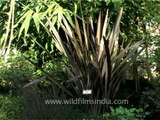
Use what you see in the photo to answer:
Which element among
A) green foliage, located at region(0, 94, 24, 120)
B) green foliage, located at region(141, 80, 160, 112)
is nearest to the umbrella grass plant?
green foliage, located at region(141, 80, 160, 112)

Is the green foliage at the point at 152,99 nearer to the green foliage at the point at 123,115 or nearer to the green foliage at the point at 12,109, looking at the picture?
the green foliage at the point at 123,115

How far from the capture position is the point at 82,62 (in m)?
4.27

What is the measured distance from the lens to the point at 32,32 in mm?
5754

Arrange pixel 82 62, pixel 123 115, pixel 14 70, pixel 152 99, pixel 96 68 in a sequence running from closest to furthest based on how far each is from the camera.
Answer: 1. pixel 123 115
2. pixel 152 99
3. pixel 96 68
4. pixel 82 62
5. pixel 14 70

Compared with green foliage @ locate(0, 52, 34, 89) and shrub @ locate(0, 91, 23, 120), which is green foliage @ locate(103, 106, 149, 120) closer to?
shrub @ locate(0, 91, 23, 120)

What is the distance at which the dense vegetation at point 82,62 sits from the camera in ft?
12.9

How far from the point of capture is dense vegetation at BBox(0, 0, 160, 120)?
3.93m

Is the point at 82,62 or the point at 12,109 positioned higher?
the point at 82,62

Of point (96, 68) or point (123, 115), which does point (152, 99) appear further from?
point (96, 68)

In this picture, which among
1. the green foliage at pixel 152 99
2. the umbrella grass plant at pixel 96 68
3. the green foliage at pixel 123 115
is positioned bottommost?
the green foliage at pixel 123 115

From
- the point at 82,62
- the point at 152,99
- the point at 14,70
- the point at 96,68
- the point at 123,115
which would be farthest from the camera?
the point at 14,70

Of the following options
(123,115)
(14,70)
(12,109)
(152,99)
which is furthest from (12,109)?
(152,99)

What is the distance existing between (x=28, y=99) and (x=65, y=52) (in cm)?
85

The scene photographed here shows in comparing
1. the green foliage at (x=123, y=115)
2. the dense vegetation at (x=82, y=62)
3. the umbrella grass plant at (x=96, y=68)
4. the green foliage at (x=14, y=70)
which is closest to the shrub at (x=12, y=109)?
the dense vegetation at (x=82, y=62)
